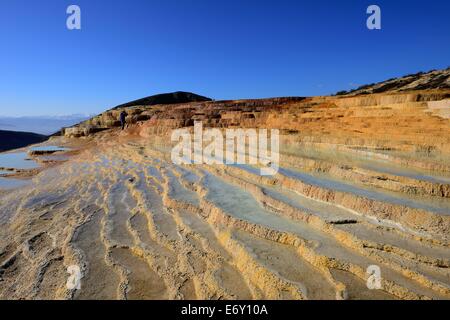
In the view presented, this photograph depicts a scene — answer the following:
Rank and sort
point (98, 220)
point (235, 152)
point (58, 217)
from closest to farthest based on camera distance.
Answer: point (98, 220) → point (58, 217) → point (235, 152)

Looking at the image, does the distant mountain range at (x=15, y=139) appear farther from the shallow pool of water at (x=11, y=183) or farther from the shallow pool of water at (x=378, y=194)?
the shallow pool of water at (x=378, y=194)

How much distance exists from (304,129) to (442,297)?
7335mm

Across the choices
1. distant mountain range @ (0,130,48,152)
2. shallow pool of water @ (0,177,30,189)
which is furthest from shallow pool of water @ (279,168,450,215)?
distant mountain range @ (0,130,48,152)

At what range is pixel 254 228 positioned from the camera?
11.1ft

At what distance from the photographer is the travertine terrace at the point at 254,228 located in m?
2.55

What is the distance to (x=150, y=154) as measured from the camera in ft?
32.5

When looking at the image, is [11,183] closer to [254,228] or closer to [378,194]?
[254,228]

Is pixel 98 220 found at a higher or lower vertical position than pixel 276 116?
lower

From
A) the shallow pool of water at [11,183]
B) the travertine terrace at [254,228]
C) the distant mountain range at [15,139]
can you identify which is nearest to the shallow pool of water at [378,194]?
the travertine terrace at [254,228]

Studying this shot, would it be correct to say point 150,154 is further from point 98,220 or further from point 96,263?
point 96,263

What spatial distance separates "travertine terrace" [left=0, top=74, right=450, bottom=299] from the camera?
255 centimetres

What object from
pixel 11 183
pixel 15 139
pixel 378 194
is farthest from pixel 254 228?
pixel 15 139

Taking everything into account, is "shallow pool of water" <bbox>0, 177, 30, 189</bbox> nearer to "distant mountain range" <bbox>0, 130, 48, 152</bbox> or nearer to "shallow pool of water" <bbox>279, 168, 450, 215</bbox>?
"shallow pool of water" <bbox>279, 168, 450, 215</bbox>
